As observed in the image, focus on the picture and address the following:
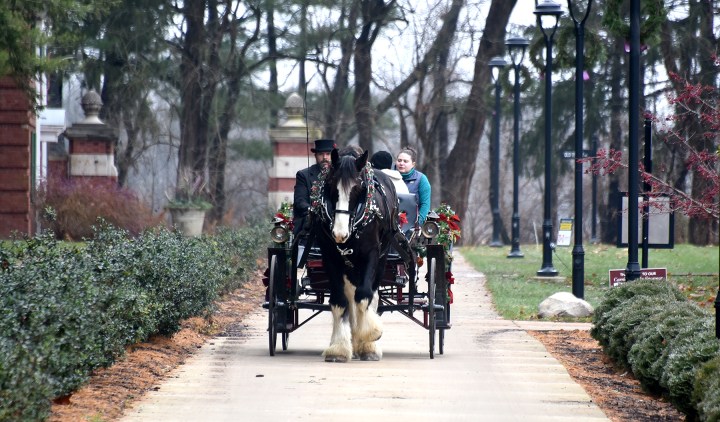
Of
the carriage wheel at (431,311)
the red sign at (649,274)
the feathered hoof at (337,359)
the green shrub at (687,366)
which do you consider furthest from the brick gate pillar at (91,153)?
the green shrub at (687,366)

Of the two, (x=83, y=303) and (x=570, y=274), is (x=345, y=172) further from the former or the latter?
(x=570, y=274)

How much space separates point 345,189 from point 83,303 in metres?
3.21

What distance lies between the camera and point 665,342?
10.4 m

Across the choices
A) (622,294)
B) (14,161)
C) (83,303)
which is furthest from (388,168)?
(14,161)

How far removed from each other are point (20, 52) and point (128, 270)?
534cm

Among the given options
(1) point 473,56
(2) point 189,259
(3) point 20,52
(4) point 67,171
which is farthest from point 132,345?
(1) point 473,56

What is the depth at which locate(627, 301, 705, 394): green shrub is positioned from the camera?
10219 mm

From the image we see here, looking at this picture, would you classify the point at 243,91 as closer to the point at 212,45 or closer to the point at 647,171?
the point at 212,45

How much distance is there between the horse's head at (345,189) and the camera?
37.8 ft

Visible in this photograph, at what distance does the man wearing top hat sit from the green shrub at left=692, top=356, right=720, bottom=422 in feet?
16.3

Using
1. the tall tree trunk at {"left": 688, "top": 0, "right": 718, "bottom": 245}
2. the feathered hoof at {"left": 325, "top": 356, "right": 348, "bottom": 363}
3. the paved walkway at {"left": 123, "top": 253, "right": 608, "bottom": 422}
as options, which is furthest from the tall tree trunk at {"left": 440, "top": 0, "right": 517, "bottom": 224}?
the feathered hoof at {"left": 325, "top": 356, "right": 348, "bottom": 363}

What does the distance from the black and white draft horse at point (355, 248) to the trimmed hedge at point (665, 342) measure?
2353 millimetres

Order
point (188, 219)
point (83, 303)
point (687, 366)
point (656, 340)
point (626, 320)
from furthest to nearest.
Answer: point (188, 219) → point (626, 320) → point (656, 340) → point (687, 366) → point (83, 303)

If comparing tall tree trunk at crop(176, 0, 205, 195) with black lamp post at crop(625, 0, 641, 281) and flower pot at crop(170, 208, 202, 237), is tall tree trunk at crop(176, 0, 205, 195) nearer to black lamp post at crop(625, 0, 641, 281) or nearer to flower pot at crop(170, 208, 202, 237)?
flower pot at crop(170, 208, 202, 237)
